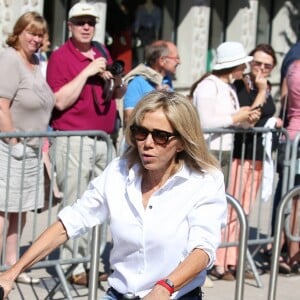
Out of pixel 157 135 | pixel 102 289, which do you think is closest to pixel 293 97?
pixel 102 289

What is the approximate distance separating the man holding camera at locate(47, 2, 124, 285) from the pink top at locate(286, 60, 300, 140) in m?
1.50

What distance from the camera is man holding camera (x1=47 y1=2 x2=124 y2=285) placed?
23.7 feet

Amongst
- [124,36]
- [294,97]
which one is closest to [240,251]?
[294,97]

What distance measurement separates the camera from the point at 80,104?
7414mm

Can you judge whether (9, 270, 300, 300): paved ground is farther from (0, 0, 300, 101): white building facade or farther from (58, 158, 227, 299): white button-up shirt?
(0, 0, 300, 101): white building facade

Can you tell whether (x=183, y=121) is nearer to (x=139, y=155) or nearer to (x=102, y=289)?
(x=139, y=155)

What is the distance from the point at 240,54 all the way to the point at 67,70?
1.34 m

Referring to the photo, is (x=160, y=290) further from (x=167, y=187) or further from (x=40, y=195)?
(x=40, y=195)

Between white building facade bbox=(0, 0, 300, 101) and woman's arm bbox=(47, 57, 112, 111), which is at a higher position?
white building facade bbox=(0, 0, 300, 101)

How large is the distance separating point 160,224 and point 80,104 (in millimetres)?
3293

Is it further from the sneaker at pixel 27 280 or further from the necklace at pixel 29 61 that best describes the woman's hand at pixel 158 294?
the sneaker at pixel 27 280

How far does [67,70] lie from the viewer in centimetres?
745

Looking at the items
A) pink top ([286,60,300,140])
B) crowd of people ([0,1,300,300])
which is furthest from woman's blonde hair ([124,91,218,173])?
pink top ([286,60,300,140])

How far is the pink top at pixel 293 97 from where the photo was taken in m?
8.34
